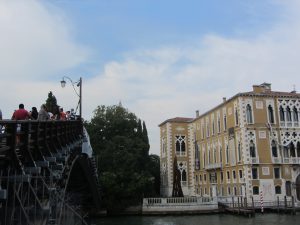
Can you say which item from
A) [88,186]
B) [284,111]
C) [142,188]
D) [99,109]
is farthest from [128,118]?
[88,186]

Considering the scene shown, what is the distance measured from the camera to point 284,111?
34125 mm

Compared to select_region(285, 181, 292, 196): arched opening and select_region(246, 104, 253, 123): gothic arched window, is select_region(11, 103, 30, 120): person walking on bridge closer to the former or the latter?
select_region(246, 104, 253, 123): gothic arched window

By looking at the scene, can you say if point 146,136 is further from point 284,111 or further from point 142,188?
point 284,111

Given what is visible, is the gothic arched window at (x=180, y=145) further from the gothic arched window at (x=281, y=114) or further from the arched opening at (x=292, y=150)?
the arched opening at (x=292, y=150)

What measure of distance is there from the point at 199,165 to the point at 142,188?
31.8ft

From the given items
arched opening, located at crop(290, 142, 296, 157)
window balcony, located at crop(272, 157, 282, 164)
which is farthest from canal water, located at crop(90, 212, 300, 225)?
arched opening, located at crop(290, 142, 296, 157)

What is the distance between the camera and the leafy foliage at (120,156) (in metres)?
33.3

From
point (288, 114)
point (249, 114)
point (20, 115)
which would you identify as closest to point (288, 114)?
point (288, 114)

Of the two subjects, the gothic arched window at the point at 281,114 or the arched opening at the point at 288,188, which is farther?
the gothic arched window at the point at 281,114

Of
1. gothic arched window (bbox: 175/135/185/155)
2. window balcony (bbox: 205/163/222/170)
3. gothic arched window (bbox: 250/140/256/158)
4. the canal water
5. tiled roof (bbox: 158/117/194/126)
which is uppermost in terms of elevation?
tiled roof (bbox: 158/117/194/126)

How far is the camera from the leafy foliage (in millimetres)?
33344

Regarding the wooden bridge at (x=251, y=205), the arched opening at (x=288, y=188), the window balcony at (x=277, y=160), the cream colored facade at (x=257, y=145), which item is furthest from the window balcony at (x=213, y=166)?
the arched opening at (x=288, y=188)

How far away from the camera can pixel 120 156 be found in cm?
3494

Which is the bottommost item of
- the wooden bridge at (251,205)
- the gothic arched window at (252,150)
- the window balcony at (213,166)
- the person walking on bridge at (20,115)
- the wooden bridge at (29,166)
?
the wooden bridge at (251,205)
